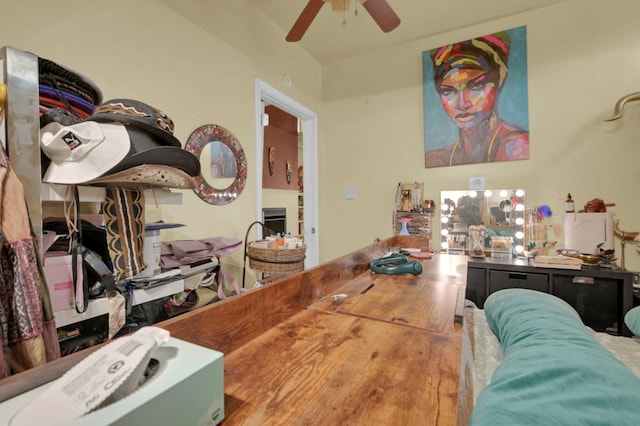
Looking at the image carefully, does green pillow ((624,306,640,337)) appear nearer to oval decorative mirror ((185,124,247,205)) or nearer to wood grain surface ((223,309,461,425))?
wood grain surface ((223,309,461,425))

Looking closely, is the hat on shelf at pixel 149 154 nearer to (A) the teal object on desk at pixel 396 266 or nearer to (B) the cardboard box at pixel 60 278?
(B) the cardboard box at pixel 60 278

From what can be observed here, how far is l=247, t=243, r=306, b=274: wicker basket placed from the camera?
142 cm

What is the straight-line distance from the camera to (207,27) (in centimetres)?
180

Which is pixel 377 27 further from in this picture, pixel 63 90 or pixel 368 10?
pixel 63 90

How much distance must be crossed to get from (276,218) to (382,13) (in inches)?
99.8

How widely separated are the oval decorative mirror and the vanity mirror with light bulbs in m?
1.87

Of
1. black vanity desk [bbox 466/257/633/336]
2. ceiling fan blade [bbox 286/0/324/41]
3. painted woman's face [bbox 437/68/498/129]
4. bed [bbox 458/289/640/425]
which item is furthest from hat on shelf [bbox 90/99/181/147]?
painted woman's face [bbox 437/68/498/129]

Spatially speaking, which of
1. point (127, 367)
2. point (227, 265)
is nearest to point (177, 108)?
point (227, 265)

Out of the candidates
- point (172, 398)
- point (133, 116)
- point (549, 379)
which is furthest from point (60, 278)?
point (549, 379)

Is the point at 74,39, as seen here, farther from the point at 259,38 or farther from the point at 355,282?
the point at 355,282

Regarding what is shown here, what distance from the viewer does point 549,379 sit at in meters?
0.53

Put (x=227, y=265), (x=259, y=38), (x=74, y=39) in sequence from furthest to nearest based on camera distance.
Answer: (x=259, y=38)
(x=227, y=265)
(x=74, y=39)

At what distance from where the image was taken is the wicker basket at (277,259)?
1.42 m

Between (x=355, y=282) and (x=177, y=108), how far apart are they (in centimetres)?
141
